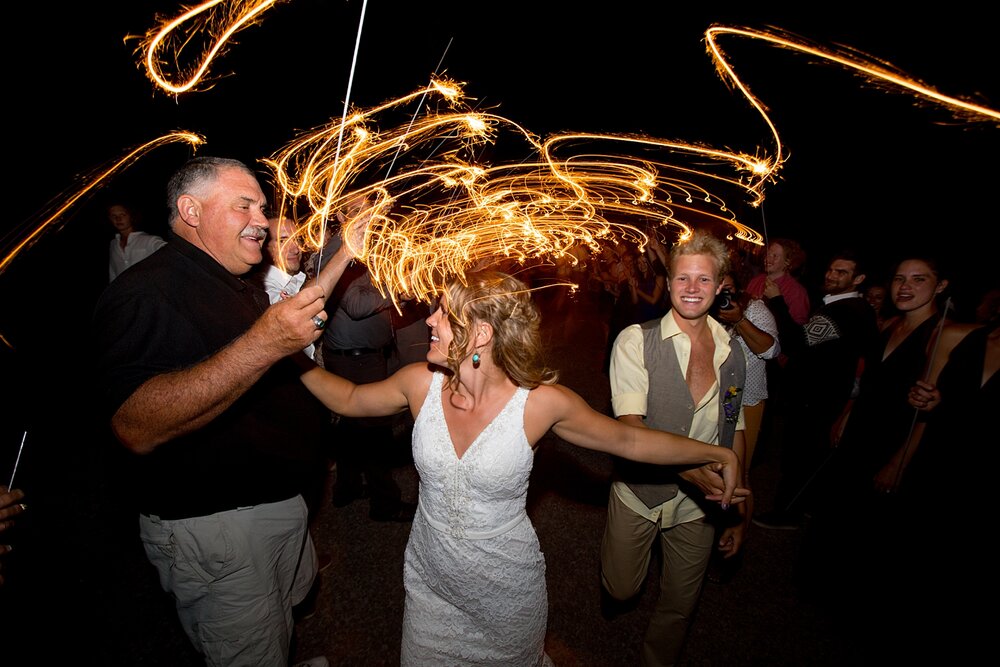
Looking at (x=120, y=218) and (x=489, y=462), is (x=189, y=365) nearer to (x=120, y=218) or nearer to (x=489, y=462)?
(x=489, y=462)

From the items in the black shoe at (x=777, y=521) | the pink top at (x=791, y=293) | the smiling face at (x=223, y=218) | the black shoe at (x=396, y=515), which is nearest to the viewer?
the smiling face at (x=223, y=218)

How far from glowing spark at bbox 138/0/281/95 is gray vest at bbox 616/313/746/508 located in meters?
3.74

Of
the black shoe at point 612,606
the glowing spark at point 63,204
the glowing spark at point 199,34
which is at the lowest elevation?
the black shoe at point 612,606

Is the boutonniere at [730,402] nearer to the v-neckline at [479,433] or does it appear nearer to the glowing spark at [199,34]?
the v-neckline at [479,433]

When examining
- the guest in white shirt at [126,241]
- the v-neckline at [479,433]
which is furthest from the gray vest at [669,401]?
the guest in white shirt at [126,241]

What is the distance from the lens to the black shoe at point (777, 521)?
4609 millimetres

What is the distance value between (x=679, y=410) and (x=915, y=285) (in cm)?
263

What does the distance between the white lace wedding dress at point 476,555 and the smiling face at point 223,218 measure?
140 centimetres

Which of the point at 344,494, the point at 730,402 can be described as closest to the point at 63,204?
the point at 344,494

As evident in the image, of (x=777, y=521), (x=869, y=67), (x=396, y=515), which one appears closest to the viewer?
(x=869, y=67)

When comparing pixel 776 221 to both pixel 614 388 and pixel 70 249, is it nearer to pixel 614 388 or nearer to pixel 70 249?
pixel 614 388

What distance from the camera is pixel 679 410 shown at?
2764mm

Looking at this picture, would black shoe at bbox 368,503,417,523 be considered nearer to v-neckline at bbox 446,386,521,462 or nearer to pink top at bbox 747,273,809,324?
v-neckline at bbox 446,386,521,462

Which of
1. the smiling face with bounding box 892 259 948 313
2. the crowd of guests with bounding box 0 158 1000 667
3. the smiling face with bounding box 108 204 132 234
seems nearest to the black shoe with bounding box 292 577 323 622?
the crowd of guests with bounding box 0 158 1000 667
